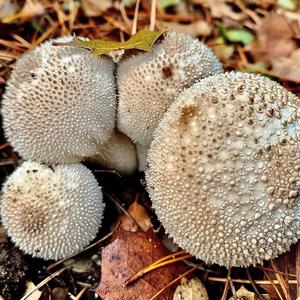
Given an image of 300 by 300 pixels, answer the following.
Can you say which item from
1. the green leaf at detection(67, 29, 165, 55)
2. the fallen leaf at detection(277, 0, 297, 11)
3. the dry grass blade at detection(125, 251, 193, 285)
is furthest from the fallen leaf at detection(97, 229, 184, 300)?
the fallen leaf at detection(277, 0, 297, 11)

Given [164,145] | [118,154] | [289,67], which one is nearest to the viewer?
[164,145]

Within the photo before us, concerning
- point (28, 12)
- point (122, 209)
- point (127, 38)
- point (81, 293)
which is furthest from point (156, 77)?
point (28, 12)

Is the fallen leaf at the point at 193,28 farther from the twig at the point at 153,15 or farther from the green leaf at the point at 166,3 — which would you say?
the green leaf at the point at 166,3

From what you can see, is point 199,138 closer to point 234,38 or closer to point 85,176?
point 85,176

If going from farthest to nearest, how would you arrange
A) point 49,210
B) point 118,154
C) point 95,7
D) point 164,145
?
point 95,7 < point 118,154 < point 49,210 < point 164,145

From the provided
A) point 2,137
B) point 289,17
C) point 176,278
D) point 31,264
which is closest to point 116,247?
point 176,278

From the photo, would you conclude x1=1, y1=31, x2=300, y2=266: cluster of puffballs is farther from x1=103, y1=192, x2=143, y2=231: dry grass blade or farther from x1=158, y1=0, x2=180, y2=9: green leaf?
x1=158, y1=0, x2=180, y2=9: green leaf

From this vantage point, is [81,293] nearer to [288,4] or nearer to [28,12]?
[28,12]

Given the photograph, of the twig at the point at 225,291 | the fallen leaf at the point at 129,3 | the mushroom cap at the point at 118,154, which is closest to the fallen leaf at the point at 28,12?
the fallen leaf at the point at 129,3
